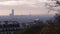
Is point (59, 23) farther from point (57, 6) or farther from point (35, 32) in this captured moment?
point (35, 32)

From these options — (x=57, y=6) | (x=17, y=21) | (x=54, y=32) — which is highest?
(x=57, y=6)

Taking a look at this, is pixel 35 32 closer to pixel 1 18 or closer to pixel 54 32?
pixel 54 32

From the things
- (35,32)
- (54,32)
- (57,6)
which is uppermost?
(57,6)

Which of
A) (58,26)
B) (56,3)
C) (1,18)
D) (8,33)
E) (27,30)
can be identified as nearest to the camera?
(56,3)

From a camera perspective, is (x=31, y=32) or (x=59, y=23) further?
(x=31, y=32)

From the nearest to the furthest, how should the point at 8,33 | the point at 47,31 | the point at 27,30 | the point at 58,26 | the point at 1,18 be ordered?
1. the point at 58,26
2. the point at 47,31
3. the point at 27,30
4. the point at 8,33
5. the point at 1,18

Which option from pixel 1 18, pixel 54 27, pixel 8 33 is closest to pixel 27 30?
pixel 54 27

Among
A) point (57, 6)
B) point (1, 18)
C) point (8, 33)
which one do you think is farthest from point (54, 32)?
point (1, 18)

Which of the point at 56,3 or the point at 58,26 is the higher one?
the point at 56,3

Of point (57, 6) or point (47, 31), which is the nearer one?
point (57, 6)
